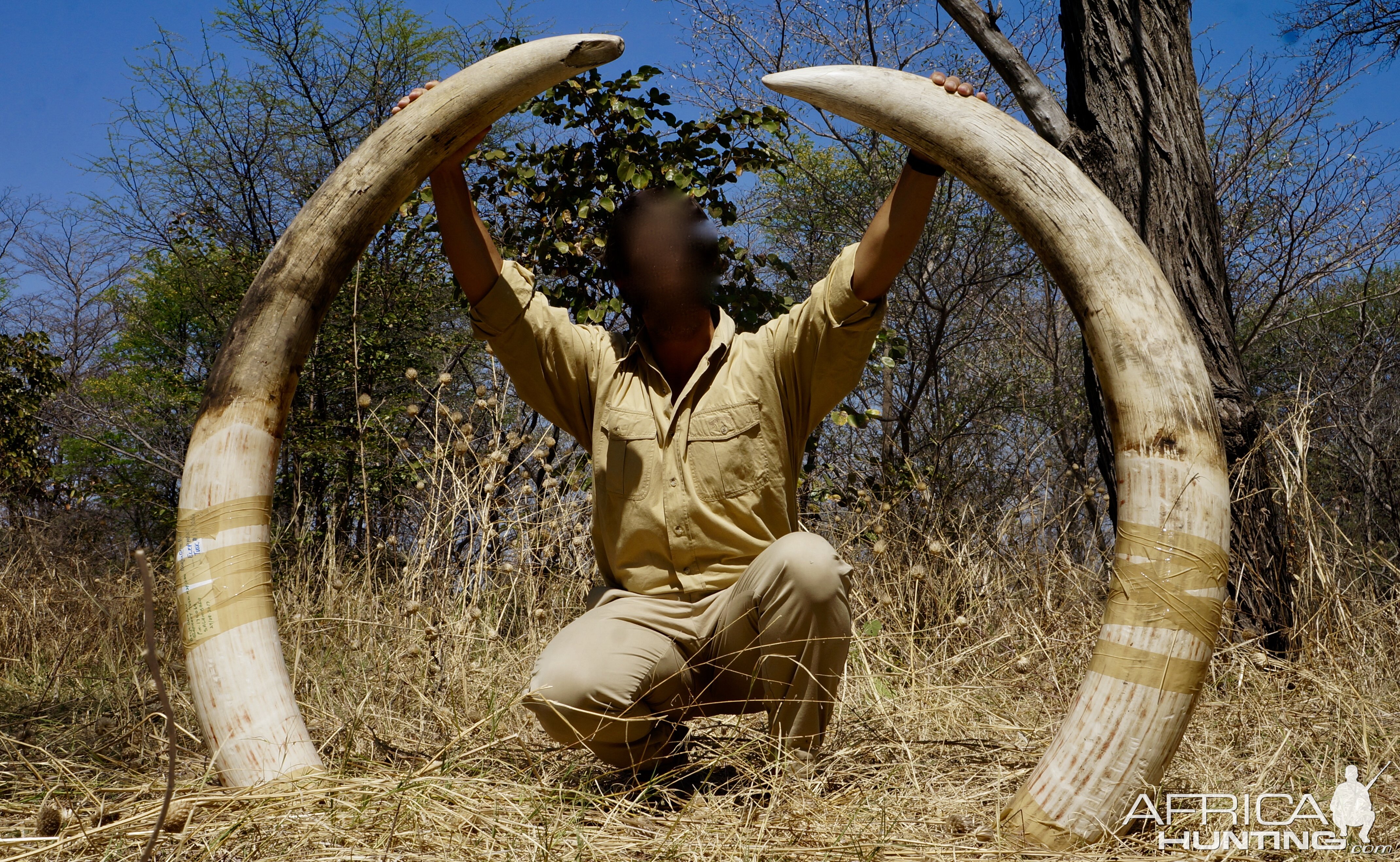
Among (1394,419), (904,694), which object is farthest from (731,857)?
(1394,419)

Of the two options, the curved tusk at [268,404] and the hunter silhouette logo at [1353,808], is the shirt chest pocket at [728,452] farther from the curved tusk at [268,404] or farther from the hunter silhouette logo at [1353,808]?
the hunter silhouette logo at [1353,808]

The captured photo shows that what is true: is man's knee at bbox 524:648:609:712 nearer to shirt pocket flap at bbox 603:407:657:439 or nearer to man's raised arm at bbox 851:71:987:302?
shirt pocket flap at bbox 603:407:657:439

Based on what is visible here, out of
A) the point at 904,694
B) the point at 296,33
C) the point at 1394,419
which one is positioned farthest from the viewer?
the point at 1394,419

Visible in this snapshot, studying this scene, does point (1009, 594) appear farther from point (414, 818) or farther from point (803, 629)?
point (414, 818)

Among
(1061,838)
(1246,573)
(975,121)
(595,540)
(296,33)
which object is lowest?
(1061,838)

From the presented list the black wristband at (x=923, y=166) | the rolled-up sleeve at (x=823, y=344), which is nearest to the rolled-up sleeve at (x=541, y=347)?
the rolled-up sleeve at (x=823, y=344)

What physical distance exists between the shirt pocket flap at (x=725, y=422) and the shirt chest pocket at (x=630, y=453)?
11cm

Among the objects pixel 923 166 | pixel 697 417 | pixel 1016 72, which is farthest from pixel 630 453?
pixel 1016 72

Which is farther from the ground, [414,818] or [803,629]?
[803,629]

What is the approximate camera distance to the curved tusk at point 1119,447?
1.96 meters

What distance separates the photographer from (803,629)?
7.13 ft

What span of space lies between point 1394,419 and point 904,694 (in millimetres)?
9313

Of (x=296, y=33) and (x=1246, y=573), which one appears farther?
(x=296, y=33)

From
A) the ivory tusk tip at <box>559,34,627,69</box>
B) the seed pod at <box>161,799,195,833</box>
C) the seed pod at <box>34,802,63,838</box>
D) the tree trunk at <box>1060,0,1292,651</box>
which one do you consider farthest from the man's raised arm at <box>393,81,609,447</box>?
the tree trunk at <box>1060,0,1292,651</box>
